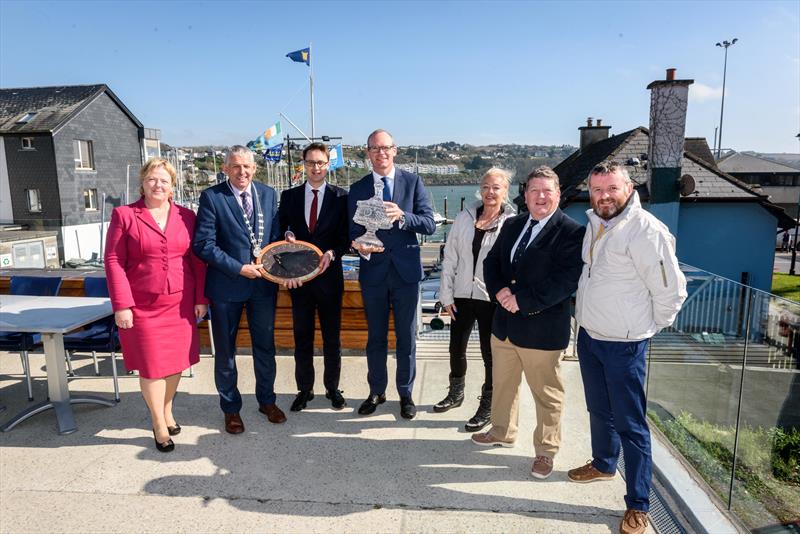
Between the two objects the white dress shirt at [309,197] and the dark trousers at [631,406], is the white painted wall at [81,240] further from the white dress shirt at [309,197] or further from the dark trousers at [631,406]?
the dark trousers at [631,406]

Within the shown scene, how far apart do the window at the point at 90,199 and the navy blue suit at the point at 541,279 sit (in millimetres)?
33477

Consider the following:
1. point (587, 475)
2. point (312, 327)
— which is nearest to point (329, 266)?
point (312, 327)

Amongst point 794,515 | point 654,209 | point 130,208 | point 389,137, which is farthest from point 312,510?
point 654,209

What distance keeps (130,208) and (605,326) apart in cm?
277

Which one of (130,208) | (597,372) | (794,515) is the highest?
(130,208)

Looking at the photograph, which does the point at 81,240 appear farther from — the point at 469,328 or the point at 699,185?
the point at 469,328

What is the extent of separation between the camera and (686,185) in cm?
1284

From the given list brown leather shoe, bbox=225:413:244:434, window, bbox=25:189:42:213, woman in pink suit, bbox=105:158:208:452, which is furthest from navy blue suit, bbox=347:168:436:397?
window, bbox=25:189:42:213

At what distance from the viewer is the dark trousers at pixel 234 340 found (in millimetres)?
3588

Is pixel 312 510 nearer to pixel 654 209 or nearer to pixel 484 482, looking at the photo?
pixel 484 482

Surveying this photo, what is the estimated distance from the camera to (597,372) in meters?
2.81

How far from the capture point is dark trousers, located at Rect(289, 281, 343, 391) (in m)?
3.80

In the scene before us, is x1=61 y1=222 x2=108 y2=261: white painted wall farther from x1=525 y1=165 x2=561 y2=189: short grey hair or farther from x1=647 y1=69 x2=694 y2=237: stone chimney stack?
x1=525 y1=165 x2=561 y2=189: short grey hair

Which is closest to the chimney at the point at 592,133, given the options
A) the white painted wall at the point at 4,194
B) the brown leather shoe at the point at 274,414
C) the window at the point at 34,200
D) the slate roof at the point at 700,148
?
the slate roof at the point at 700,148
